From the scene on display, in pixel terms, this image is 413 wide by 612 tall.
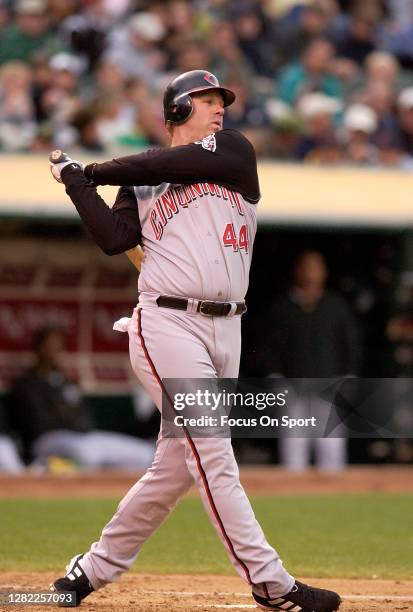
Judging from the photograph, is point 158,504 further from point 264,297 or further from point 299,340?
point 264,297

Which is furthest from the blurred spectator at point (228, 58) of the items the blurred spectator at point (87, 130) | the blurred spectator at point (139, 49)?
the blurred spectator at point (87, 130)

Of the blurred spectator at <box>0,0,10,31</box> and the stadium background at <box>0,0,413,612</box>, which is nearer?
the stadium background at <box>0,0,413,612</box>

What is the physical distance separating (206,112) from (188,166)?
0.96ft

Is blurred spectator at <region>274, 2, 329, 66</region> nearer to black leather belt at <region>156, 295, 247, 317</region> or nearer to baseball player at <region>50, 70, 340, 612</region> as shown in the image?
baseball player at <region>50, 70, 340, 612</region>

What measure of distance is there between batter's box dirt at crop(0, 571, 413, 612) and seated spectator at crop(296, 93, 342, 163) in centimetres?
578

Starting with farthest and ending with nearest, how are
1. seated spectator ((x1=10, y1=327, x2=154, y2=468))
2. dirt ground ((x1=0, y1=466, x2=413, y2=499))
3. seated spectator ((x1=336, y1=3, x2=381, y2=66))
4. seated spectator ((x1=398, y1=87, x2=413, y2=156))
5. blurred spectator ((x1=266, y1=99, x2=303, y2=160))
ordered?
seated spectator ((x1=336, y1=3, x2=381, y2=66))
seated spectator ((x1=398, y1=87, x2=413, y2=156))
blurred spectator ((x1=266, y1=99, x2=303, y2=160))
seated spectator ((x1=10, y1=327, x2=154, y2=468))
dirt ground ((x1=0, y1=466, x2=413, y2=499))

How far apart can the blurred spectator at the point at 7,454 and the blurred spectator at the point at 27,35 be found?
327 cm

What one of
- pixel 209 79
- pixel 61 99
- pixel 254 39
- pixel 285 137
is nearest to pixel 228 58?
pixel 254 39

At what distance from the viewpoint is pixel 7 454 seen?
32.8 ft

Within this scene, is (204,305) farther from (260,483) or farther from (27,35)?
(27,35)

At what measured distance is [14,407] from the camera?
10.6 m

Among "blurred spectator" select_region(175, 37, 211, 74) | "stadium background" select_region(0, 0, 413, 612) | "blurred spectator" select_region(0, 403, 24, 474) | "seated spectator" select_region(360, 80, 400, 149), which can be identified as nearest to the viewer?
"stadium background" select_region(0, 0, 413, 612)

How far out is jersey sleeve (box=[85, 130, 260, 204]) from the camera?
4.65 meters

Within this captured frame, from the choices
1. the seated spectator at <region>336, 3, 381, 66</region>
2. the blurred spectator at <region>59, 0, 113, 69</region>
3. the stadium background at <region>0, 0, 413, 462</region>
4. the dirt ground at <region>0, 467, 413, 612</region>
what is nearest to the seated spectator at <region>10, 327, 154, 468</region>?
the stadium background at <region>0, 0, 413, 462</region>
